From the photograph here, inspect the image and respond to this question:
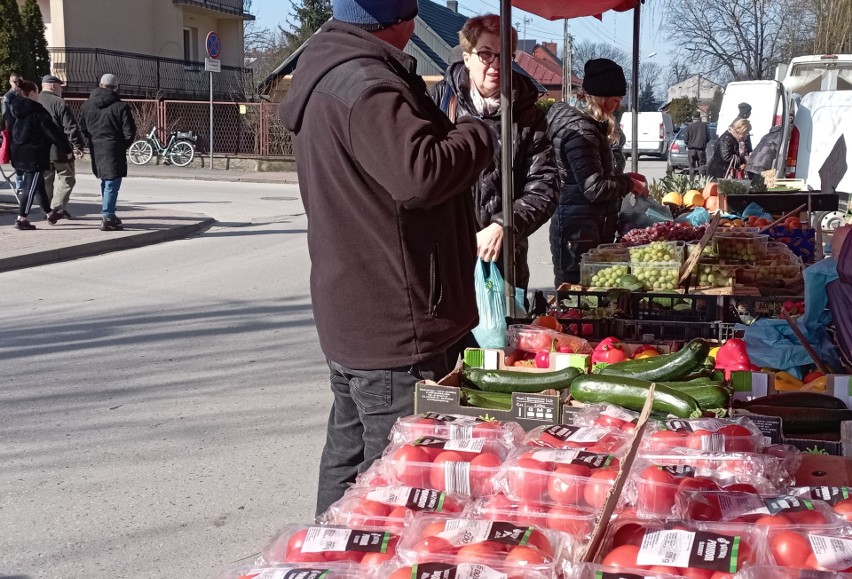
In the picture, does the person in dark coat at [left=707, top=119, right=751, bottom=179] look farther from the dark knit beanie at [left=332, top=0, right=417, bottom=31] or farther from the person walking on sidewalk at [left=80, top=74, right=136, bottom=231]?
the dark knit beanie at [left=332, top=0, right=417, bottom=31]

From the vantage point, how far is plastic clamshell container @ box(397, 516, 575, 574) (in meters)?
1.79

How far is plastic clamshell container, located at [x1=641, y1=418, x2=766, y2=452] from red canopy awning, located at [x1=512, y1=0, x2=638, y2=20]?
5.12m

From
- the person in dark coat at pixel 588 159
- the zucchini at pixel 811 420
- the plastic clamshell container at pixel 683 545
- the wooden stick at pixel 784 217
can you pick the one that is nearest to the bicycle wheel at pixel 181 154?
the wooden stick at pixel 784 217

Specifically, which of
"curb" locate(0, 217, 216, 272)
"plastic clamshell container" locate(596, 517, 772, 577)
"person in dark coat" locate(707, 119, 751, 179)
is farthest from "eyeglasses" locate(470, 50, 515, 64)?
"person in dark coat" locate(707, 119, 751, 179)

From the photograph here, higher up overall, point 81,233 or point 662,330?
point 662,330

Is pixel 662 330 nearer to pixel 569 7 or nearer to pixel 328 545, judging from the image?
pixel 328 545

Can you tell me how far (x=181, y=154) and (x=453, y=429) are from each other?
2793 centimetres

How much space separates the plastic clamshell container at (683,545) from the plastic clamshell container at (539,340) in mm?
1883

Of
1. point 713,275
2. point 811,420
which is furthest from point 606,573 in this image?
point 713,275

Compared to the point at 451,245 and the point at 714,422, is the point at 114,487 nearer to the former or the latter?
the point at 451,245

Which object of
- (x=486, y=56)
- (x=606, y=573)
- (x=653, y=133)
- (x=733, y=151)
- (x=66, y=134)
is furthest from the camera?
(x=653, y=133)

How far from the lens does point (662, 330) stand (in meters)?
4.42

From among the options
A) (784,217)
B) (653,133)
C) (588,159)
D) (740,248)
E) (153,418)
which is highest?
(653,133)

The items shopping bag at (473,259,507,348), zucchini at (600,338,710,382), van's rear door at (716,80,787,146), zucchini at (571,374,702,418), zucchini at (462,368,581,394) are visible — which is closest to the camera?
zucchini at (571,374,702,418)
